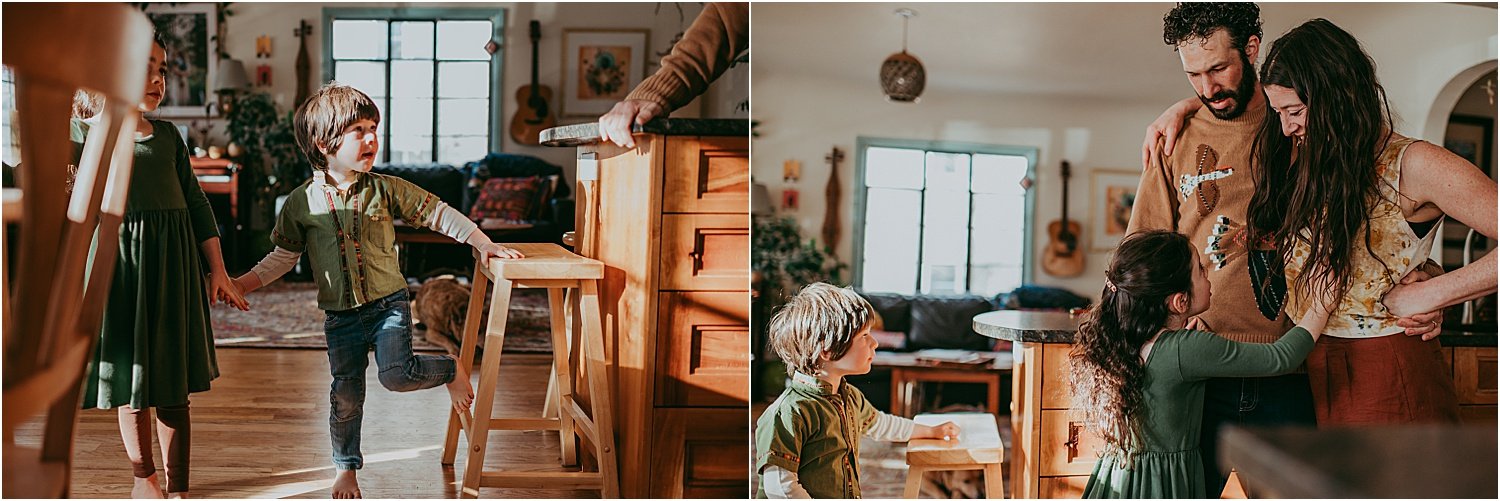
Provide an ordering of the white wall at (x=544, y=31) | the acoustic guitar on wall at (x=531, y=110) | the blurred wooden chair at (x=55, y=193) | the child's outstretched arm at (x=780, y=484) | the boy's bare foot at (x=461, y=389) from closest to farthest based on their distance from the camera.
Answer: the blurred wooden chair at (x=55, y=193) < the child's outstretched arm at (x=780, y=484) < the boy's bare foot at (x=461, y=389) < the white wall at (x=544, y=31) < the acoustic guitar on wall at (x=531, y=110)

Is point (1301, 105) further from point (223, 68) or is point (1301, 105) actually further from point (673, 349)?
point (223, 68)

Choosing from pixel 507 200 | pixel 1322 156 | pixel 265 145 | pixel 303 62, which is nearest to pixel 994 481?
pixel 1322 156

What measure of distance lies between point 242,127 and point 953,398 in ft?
11.9

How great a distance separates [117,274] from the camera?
2.03 metres

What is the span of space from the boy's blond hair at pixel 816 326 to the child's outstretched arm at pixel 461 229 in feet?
2.01

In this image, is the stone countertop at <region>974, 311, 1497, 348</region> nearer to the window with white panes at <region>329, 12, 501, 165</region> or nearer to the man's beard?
the man's beard

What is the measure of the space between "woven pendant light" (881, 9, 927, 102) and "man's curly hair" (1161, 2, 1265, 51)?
65.7 inches

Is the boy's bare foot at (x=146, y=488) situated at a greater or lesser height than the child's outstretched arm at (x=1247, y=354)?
lesser

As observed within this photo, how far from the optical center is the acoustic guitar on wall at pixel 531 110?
652cm

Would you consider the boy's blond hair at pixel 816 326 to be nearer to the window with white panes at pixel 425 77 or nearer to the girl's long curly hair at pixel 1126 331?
the girl's long curly hair at pixel 1126 331

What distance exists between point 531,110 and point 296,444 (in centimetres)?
431

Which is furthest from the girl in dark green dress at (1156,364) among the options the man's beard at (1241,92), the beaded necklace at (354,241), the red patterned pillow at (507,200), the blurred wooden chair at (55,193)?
the red patterned pillow at (507,200)

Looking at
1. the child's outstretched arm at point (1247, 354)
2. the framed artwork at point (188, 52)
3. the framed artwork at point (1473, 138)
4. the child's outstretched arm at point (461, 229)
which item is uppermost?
the framed artwork at point (188, 52)

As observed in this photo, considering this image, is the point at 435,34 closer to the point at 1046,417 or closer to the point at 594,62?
the point at 594,62
